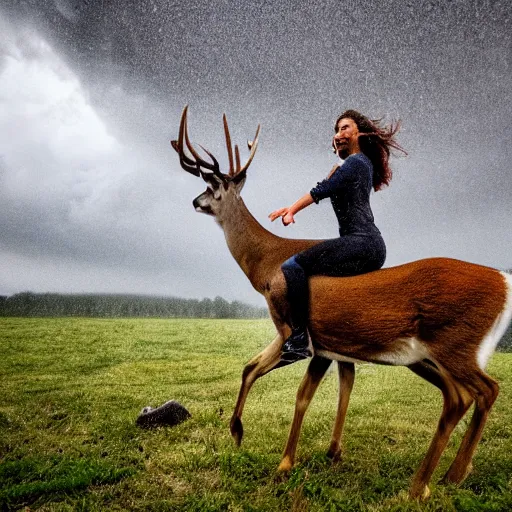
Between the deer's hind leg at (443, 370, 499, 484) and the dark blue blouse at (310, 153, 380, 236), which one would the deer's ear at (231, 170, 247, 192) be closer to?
the dark blue blouse at (310, 153, 380, 236)

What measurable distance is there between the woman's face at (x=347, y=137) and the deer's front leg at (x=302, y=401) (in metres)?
2.24

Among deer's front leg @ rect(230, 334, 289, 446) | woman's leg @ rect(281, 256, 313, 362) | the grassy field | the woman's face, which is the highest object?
the woman's face

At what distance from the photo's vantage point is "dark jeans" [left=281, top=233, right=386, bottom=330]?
4016mm

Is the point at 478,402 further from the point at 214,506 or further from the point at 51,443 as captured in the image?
the point at 51,443

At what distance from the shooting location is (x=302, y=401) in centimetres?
452

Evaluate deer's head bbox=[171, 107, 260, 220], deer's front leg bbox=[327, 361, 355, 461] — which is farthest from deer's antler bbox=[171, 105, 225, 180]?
deer's front leg bbox=[327, 361, 355, 461]

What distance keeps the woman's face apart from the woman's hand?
1.00 meters

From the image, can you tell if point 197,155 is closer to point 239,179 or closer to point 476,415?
point 239,179

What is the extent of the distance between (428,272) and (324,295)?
37.4 inches

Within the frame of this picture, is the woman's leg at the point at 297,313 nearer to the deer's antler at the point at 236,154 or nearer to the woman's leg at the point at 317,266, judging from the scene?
the woman's leg at the point at 317,266

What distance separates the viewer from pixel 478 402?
363 cm

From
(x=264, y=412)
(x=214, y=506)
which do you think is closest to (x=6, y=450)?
(x=214, y=506)

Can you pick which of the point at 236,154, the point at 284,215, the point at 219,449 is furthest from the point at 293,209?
the point at 219,449

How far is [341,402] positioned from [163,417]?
2.94 m
